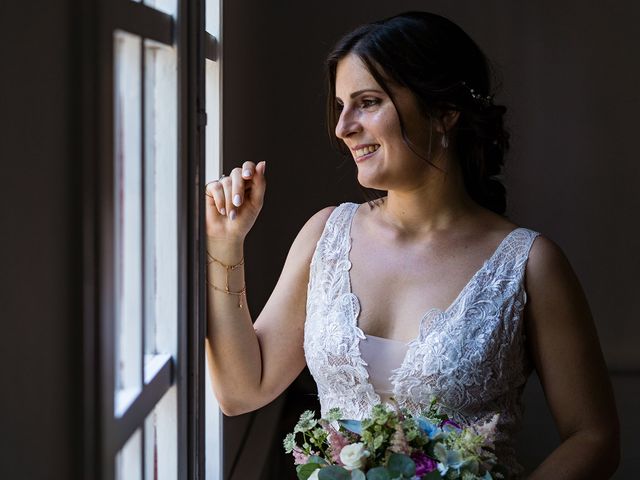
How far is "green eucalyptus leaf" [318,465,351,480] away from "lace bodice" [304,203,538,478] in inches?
20.0

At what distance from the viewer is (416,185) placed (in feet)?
6.76

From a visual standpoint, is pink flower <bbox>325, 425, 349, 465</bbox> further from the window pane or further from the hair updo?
the window pane

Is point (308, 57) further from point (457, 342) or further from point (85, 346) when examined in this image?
point (85, 346)

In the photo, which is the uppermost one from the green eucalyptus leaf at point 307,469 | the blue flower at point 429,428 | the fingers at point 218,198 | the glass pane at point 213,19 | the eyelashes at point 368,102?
the glass pane at point 213,19

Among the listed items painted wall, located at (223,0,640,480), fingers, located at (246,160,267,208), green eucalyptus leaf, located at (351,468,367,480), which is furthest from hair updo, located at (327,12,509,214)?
painted wall, located at (223,0,640,480)

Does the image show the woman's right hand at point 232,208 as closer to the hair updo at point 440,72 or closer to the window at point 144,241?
the window at point 144,241

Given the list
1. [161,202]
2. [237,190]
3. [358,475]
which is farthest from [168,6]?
[358,475]

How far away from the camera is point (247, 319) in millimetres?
1978

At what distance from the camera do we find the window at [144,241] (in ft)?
3.30

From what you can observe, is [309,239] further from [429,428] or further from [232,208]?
[429,428]

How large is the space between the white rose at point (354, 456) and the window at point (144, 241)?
30cm

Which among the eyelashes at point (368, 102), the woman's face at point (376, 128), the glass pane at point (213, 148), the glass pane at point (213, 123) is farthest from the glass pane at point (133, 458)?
the glass pane at point (213, 123)

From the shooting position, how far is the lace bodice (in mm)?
1938

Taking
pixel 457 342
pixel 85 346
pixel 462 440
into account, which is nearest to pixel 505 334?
pixel 457 342
